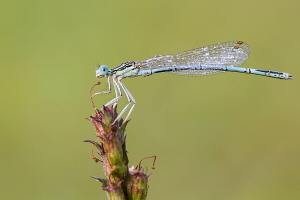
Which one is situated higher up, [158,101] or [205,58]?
[158,101]

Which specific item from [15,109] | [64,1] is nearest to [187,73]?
[15,109]

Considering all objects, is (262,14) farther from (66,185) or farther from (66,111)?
(66,185)

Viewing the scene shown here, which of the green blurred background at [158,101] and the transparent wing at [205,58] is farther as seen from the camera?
the green blurred background at [158,101]

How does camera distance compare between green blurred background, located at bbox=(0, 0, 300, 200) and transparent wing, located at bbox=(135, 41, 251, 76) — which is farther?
green blurred background, located at bbox=(0, 0, 300, 200)

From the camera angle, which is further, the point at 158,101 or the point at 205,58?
the point at 158,101
